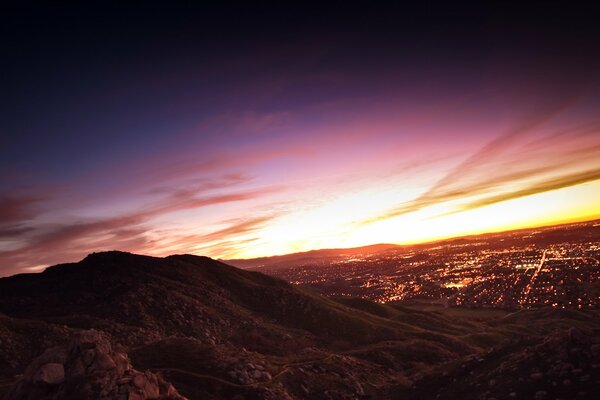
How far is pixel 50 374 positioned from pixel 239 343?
185ft

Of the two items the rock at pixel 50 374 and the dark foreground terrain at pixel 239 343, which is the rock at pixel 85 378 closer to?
the rock at pixel 50 374

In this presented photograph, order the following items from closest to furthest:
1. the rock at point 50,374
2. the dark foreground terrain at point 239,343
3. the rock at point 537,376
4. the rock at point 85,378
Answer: the rock at point 85,378 → the rock at point 50,374 → the dark foreground terrain at point 239,343 → the rock at point 537,376

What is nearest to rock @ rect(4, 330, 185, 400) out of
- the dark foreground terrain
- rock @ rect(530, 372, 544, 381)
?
the dark foreground terrain

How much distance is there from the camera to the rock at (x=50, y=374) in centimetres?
3328

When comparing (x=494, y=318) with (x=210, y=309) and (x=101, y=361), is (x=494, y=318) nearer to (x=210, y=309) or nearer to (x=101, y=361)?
(x=210, y=309)

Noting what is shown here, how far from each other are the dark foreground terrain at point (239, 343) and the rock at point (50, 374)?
0.28 ft

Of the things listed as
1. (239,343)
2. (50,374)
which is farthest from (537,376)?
(239,343)

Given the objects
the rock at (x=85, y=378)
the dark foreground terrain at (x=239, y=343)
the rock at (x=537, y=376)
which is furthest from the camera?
the rock at (x=537, y=376)

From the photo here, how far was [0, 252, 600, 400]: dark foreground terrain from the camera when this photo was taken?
117 feet

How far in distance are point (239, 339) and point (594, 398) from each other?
71.5 metres

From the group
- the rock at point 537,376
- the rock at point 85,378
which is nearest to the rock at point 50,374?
the rock at point 85,378

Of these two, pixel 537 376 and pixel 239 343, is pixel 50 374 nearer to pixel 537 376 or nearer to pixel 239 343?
pixel 537 376

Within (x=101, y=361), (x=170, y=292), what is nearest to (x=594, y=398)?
(x=101, y=361)

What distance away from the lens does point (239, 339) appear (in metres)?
88.4
